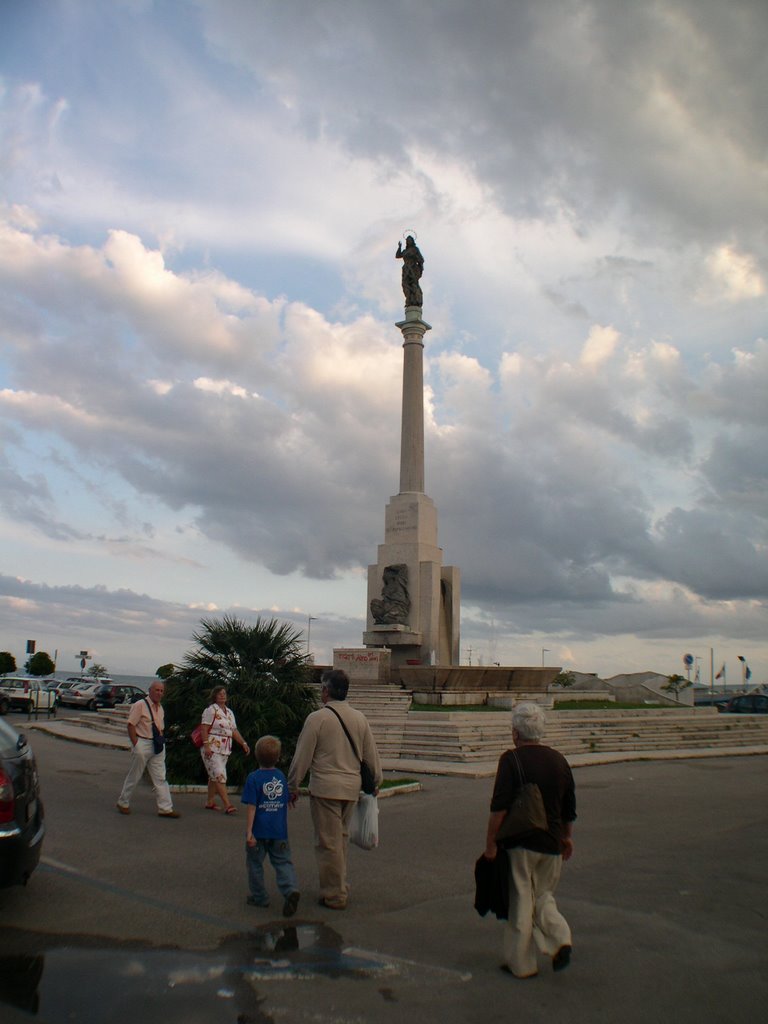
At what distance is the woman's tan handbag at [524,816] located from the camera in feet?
16.3

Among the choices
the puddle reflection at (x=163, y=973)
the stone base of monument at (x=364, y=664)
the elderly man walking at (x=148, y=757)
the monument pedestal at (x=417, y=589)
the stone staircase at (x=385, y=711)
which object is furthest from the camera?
the monument pedestal at (x=417, y=589)

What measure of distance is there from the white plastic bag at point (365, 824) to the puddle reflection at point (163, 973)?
0.80 meters

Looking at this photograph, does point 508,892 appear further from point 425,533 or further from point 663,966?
point 425,533

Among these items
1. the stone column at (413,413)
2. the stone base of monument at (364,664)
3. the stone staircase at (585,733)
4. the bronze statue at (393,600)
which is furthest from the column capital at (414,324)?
the stone staircase at (585,733)

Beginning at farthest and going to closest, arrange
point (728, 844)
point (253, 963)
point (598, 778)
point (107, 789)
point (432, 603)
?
point (432, 603) < point (598, 778) < point (107, 789) < point (728, 844) < point (253, 963)

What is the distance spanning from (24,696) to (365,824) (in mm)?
30255

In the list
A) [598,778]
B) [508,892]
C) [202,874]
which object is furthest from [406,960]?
[598,778]

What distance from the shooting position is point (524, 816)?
4.97 meters

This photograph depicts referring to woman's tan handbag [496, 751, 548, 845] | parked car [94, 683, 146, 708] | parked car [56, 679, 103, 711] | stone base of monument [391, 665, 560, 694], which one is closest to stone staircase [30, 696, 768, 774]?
stone base of monument [391, 665, 560, 694]

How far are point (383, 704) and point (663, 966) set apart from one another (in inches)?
698

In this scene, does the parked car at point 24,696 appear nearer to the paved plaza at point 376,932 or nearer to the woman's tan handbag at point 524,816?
the paved plaza at point 376,932

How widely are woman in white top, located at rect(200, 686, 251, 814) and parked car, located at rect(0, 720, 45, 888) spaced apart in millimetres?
4627

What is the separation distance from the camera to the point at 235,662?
12828 millimetres

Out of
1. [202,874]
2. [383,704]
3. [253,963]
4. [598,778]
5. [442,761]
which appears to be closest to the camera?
[253,963]
